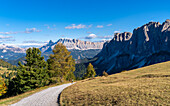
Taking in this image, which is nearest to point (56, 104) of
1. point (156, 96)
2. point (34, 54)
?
point (156, 96)

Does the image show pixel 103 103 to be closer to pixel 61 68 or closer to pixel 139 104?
pixel 139 104

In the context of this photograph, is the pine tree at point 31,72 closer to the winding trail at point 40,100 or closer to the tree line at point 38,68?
the tree line at point 38,68

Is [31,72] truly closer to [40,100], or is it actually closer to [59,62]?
[59,62]

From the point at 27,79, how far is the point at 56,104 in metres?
27.2

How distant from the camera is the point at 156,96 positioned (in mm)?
14406

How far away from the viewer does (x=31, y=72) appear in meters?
39.9

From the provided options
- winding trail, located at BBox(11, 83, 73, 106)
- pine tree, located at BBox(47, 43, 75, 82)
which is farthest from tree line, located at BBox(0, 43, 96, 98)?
winding trail, located at BBox(11, 83, 73, 106)

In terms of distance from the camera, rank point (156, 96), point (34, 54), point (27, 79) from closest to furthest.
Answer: point (156, 96), point (27, 79), point (34, 54)

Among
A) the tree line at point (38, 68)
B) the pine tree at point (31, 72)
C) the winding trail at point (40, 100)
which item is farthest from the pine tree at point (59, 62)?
the winding trail at point (40, 100)

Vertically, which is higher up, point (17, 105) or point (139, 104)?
point (139, 104)

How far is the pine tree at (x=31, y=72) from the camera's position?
130ft

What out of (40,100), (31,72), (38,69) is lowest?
(40,100)

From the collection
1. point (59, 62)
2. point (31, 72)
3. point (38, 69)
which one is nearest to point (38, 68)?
point (38, 69)

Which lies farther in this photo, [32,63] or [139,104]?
[32,63]
